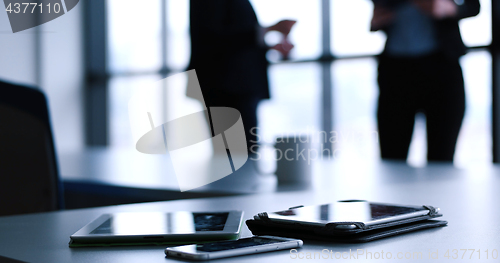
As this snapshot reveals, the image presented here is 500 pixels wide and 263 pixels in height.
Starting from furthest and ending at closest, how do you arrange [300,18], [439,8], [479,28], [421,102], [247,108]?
A: 1. [300,18]
2. [479,28]
3. [421,102]
4. [439,8]
5. [247,108]

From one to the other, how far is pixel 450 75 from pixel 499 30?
0.98 m

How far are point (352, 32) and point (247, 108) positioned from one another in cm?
251

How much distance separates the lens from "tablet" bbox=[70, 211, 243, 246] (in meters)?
0.42

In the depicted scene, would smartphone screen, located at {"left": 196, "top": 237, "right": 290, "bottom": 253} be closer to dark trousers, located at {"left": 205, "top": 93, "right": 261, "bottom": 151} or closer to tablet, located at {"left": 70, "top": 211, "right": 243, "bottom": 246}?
tablet, located at {"left": 70, "top": 211, "right": 243, "bottom": 246}

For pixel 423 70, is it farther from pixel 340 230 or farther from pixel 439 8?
pixel 340 230

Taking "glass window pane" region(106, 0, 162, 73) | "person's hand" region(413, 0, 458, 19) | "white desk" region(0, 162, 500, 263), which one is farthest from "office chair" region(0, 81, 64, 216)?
"glass window pane" region(106, 0, 162, 73)

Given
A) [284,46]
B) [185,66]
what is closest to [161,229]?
[284,46]

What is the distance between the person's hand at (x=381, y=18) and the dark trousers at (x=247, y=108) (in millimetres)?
781

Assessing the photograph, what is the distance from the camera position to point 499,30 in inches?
137

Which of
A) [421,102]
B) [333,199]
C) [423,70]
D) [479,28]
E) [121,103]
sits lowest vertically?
[333,199]

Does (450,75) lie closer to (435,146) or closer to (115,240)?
(435,146)

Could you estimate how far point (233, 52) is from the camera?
1935mm

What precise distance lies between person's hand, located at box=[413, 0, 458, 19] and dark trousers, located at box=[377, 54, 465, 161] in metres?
0.26

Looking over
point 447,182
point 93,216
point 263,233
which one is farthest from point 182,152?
point 263,233
